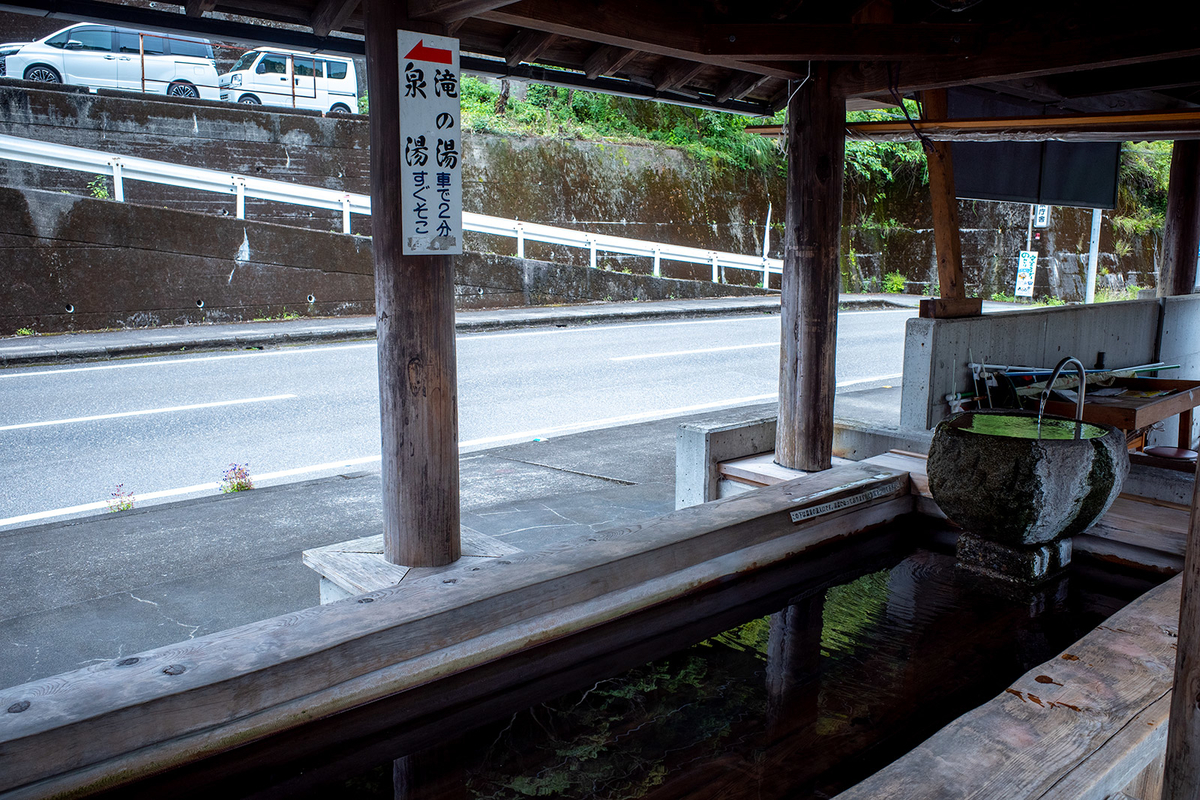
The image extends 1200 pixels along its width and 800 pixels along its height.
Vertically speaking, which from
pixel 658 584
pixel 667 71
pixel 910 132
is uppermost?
pixel 667 71

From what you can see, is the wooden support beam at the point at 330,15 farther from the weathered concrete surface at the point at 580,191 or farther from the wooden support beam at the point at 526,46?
the weathered concrete surface at the point at 580,191

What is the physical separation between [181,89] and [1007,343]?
18466 mm

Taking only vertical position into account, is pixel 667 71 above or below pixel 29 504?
above

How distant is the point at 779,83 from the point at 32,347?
9.74 metres

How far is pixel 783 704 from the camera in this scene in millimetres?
3219

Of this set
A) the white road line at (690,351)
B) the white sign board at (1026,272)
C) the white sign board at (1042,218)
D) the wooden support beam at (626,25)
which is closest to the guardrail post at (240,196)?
the white road line at (690,351)

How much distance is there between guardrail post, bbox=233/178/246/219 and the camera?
1416 centimetres

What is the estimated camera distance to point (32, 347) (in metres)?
10.9

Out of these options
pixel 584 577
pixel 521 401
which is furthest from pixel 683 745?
pixel 521 401

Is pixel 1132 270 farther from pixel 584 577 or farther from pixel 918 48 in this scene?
pixel 584 577

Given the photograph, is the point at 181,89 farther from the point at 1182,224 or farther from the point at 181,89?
the point at 1182,224

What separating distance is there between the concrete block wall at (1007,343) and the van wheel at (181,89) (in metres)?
17.8

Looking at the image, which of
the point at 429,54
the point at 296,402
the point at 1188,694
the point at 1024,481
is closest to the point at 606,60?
the point at 429,54

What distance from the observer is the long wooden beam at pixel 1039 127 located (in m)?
5.79
